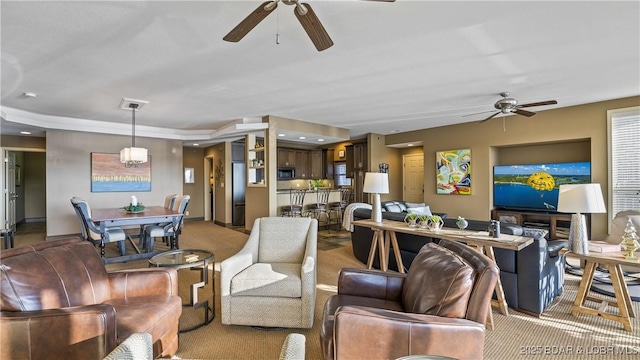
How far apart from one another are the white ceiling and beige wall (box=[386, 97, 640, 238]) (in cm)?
40

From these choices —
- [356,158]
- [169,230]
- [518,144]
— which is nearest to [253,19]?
[169,230]

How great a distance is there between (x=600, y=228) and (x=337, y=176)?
6.43 meters

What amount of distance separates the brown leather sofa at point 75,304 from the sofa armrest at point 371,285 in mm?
1152

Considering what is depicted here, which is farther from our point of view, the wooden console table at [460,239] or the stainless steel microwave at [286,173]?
the stainless steel microwave at [286,173]

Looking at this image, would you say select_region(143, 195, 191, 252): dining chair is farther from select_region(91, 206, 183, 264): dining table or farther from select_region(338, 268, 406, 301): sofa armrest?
select_region(338, 268, 406, 301): sofa armrest

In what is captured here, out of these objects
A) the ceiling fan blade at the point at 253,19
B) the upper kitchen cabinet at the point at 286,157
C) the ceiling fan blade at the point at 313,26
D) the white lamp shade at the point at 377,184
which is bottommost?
the white lamp shade at the point at 377,184

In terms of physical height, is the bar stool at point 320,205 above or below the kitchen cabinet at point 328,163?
below

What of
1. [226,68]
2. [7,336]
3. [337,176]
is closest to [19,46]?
[226,68]

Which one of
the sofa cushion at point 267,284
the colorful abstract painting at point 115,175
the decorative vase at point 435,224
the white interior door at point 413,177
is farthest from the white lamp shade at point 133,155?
the white interior door at point 413,177

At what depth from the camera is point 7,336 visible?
1.40 m

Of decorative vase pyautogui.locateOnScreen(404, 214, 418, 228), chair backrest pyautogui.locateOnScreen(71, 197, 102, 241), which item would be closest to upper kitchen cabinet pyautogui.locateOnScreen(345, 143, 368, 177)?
decorative vase pyautogui.locateOnScreen(404, 214, 418, 228)

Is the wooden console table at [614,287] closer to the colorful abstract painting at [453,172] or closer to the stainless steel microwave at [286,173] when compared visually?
the colorful abstract painting at [453,172]

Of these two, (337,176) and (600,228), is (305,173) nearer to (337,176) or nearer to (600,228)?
(337,176)

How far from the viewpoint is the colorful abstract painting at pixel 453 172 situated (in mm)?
6715
